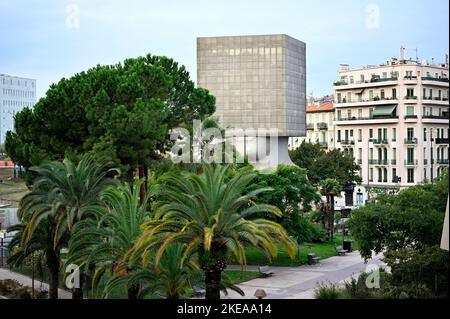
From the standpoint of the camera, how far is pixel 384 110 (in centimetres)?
7712

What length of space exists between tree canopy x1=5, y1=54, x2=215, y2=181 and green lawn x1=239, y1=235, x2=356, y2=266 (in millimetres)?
7595

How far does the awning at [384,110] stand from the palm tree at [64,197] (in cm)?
5176

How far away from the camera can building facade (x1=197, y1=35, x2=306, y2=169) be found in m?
74.2

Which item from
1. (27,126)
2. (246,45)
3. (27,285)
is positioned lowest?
(27,285)

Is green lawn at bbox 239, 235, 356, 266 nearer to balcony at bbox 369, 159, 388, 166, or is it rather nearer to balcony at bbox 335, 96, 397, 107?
balcony at bbox 369, 159, 388, 166

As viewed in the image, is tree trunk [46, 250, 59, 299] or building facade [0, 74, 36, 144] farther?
building facade [0, 74, 36, 144]

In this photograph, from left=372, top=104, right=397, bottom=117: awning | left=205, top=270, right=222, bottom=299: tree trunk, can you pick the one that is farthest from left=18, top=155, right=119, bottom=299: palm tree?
left=372, top=104, right=397, bottom=117: awning

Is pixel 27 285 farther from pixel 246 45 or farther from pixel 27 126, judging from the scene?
pixel 246 45

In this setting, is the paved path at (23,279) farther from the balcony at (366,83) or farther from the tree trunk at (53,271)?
the balcony at (366,83)

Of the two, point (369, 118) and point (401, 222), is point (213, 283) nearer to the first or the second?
point (401, 222)
